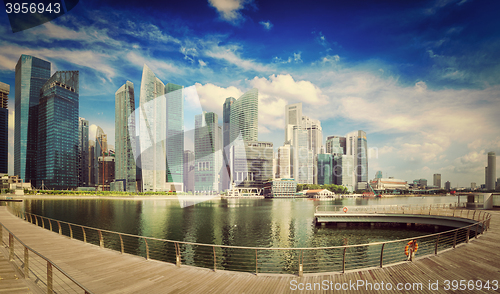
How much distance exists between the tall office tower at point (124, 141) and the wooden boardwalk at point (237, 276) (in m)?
198

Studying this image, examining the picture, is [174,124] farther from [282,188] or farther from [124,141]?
[282,188]

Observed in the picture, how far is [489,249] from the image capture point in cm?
1348

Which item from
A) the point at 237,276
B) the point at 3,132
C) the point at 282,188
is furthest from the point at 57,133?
the point at 237,276

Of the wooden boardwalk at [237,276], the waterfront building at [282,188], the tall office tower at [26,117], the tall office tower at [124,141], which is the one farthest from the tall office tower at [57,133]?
the wooden boardwalk at [237,276]

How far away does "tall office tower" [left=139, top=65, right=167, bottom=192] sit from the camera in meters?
174

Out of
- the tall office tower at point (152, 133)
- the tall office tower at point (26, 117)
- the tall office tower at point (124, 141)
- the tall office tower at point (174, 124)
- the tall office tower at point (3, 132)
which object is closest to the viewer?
the tall office tower at point (3, 132)

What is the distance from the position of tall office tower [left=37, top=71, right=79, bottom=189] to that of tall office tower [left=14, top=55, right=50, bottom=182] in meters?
7.93

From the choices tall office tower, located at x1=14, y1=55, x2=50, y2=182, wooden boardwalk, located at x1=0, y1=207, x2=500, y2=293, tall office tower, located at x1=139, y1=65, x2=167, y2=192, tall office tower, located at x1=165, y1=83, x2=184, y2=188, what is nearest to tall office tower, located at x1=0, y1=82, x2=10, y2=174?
tall office tower, located at x1=14, y1=55, x2=50, y2=182

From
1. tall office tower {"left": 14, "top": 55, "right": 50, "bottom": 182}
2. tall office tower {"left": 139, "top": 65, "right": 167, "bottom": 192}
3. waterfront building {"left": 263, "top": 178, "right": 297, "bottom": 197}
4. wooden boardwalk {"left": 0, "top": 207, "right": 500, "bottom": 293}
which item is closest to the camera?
wooden boardwalk {"left": 0, "top": 207, "right": 500, "bottom": 293}

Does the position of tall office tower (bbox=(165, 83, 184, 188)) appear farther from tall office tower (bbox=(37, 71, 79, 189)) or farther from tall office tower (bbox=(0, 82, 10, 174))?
tall office tower (bbox=(0, 82, 10, 174))

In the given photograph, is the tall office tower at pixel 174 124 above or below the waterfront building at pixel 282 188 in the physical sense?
above

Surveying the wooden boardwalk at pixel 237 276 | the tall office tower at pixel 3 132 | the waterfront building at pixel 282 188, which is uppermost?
the tall office tower at pixel 3 132

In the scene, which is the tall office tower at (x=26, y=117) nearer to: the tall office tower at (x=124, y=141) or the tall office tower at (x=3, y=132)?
the tall office tower at (x=3, y=132)

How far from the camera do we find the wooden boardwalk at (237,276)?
805cm
